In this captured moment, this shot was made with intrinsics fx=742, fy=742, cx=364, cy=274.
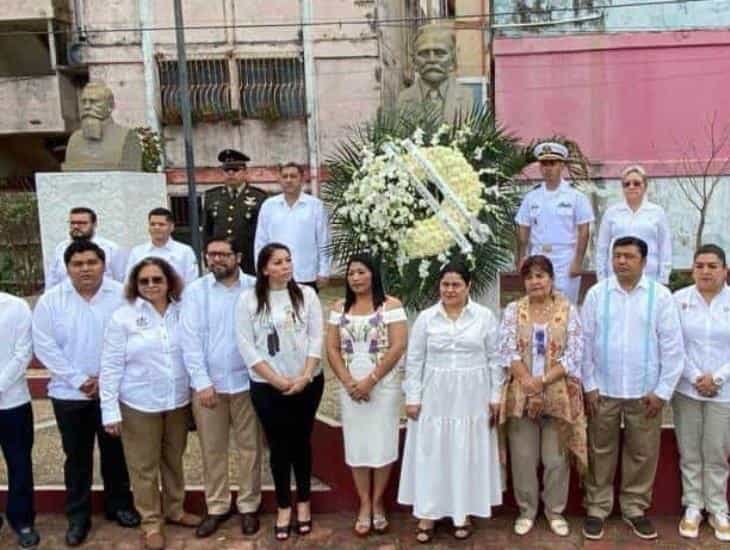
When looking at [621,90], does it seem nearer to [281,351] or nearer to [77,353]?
[281,351]

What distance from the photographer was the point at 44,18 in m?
13.0

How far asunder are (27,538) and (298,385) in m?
1.58

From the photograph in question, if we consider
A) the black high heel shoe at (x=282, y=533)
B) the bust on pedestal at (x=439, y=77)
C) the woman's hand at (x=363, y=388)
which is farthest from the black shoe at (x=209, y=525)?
the bust on pedestal at (x=439, y=77)

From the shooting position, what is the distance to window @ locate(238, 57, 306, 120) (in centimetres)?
1253

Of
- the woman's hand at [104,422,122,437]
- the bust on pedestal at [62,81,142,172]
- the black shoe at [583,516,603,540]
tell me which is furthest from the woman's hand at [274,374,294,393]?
the bust on pedestal at [62,81,142,172]

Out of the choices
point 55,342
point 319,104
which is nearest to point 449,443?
point 55,342

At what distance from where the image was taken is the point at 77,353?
144 inches

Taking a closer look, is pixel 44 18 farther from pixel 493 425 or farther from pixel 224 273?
pixel 493 425

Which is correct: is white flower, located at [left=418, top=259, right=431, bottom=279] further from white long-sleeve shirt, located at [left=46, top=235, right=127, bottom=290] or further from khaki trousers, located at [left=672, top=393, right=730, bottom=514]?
white long-sleeve shirt, located at [left=46, top=235, right=127, bottom=290]

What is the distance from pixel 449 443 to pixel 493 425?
230 mm

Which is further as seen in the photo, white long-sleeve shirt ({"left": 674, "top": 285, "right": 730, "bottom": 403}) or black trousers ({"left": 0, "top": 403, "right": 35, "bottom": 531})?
black trousers ({"left": 0, "top": 403, "right": 35, "bottom": 531})

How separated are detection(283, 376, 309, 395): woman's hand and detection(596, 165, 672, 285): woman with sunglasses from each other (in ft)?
7.09

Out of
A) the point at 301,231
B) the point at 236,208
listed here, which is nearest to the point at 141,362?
the point at 301,231

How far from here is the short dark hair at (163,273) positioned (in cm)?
359
